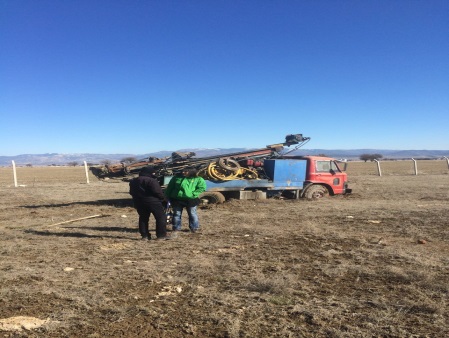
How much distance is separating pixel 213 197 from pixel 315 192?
13.4ft

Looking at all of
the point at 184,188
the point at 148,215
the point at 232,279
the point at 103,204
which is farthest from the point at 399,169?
the point at 232,279

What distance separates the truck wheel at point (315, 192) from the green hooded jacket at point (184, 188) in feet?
22.5

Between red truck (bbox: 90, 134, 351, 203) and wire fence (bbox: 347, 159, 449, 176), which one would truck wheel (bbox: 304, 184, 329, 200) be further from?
wire fence (bbox: 347, 159, 449, 176)

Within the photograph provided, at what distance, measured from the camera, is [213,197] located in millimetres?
13211

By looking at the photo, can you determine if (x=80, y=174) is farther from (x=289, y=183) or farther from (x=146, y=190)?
(x=146, y=190)

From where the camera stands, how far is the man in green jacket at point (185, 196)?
27.8ft

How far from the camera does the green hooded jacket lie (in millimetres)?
8430

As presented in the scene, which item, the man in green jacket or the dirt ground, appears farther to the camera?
the man in green jacket

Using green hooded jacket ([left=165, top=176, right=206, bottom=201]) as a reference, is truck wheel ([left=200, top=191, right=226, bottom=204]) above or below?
below

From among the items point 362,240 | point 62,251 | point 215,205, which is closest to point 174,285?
point 62,251

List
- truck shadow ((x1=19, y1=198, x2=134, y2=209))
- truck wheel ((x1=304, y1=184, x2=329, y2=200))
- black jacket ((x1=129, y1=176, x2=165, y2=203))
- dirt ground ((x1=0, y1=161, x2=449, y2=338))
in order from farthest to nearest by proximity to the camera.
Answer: truck wheel ((x1=304, y1=184, x2=329, y2=200)) < truck shadow ((x1=19, y1=198, x2=134, y2=209)) < black jacket ((x1=129, y1=176, x2=165, y2=203)) < dirt ground ((x1=0, y1=161, x2=449, y2=338))

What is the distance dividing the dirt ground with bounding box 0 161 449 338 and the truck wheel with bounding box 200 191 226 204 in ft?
9.45

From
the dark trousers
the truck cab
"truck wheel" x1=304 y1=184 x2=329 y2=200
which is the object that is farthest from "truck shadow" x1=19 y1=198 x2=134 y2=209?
Answer: "truck wheel" x1=304 y1=184 x2=329 y2=200

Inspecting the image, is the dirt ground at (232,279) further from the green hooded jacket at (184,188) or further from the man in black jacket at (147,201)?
the green hooded jacket at (184,188)
